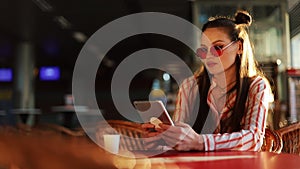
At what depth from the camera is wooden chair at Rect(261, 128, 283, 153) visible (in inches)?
82.1

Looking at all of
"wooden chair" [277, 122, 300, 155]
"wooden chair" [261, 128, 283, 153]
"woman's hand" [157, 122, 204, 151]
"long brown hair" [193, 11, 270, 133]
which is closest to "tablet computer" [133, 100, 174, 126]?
"woman's hand" [157, 122, 204, 151]

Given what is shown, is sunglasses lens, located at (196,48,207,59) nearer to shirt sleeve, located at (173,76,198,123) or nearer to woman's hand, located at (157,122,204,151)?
shirt sleeve, located at (173,76,198,123)

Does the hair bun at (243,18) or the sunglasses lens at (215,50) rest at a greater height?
the hair bun at (243,18)

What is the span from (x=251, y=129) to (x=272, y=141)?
327 millimetres

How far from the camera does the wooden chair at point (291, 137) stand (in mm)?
2273

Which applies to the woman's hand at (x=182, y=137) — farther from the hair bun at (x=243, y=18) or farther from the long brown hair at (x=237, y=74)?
the hair bun at (x=243, y=18)

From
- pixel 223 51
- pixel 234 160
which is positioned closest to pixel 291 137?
pixel 223 51

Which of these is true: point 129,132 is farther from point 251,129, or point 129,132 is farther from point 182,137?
point 251,129

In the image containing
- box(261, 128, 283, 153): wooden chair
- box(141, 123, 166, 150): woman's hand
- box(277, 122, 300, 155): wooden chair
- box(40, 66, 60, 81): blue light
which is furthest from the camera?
box(40, 66, 60, 81): blue light

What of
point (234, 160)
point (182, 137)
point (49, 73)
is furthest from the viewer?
point (49, 73)

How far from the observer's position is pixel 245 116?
1.93 meters

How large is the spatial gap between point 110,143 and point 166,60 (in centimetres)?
1206

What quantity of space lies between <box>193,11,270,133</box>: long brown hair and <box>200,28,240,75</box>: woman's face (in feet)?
0.08

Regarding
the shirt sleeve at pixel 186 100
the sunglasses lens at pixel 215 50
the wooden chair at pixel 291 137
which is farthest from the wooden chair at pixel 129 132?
the wooden chair at pixel 291 137
